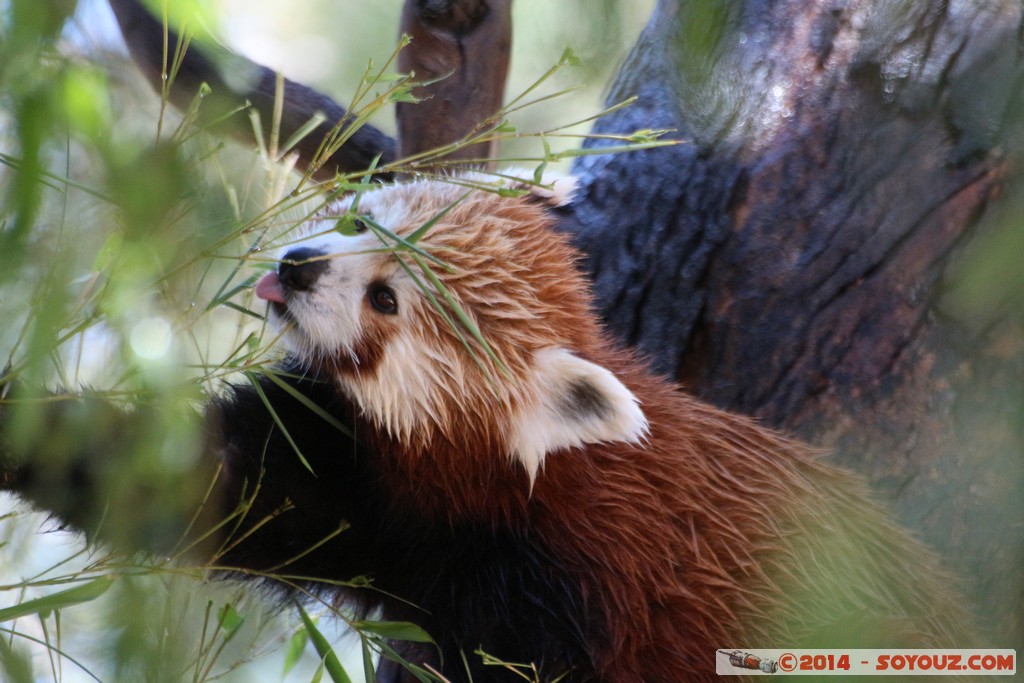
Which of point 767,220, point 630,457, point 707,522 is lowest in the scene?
point 707,522

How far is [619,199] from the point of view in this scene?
2781mm

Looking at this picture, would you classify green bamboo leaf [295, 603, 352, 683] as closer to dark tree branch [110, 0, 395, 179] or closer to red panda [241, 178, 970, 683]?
red panda [241, 178, 970, 683]

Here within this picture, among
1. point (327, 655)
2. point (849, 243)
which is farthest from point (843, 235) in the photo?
point (327, 655)

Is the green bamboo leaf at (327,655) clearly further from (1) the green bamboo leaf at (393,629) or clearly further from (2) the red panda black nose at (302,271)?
(2) the red panda black nose at (302,271)

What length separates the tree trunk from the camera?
2.25 metres

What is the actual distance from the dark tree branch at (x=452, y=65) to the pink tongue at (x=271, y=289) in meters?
0.70

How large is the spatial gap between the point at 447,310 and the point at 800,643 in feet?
3.31

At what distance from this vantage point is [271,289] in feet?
6.18

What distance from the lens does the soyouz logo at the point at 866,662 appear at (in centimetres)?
169

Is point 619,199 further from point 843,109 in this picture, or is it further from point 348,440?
point 348,440

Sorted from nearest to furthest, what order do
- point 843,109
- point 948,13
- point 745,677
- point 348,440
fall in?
point 745,677 < point 348,440 < point 948,13 < point 843,109

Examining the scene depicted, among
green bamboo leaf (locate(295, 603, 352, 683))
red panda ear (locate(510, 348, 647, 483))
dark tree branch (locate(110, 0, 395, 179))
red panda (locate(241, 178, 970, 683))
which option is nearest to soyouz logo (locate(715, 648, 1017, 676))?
red panda (locate(241, 178, 970, 683))

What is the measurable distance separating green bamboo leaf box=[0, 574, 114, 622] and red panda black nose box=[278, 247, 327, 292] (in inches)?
31.7

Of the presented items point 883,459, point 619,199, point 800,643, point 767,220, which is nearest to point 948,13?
point 767,220
